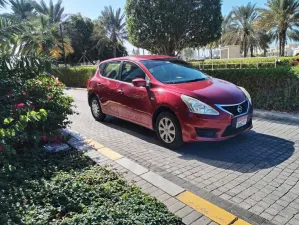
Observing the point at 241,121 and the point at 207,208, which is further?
the point at 241,121

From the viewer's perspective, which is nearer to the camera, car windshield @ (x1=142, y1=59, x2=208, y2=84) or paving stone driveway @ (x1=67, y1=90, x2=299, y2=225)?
paving stone driveway @ (x1=67, y1=90, x2=299, y2=225)

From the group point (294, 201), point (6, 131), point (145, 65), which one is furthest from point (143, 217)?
point (145, 65)

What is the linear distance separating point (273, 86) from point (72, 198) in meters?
5.95

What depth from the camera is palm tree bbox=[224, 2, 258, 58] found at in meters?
35.4

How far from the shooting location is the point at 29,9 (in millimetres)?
35188

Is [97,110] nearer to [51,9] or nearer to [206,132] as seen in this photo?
[206,132]

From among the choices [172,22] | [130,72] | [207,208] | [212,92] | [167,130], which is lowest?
[207,208]

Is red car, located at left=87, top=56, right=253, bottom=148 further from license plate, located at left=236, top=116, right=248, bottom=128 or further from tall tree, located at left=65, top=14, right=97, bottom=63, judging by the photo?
tall tree, located at left=65, top=14, right=97, bottom=63

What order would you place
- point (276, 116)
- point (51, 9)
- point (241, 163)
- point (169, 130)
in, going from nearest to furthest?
point (241, 163) < point (169, 130) < point (276, 116) < point (51, 9)

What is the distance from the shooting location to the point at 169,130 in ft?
14.6

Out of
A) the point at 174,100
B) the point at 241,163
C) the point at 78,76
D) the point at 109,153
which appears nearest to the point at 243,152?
the point at 241,163

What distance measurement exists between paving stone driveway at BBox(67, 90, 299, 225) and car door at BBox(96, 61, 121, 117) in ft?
1.97

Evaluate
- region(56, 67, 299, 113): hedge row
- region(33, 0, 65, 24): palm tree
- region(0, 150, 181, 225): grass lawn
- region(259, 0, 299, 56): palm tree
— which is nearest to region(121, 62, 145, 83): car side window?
region(56, 67, 299, 113): hedge row

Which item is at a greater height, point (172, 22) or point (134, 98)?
point (172, 22)
